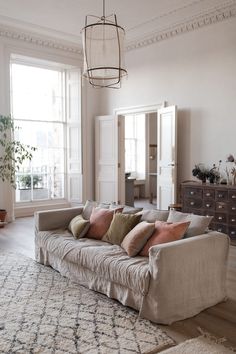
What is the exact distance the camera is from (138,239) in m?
3.36

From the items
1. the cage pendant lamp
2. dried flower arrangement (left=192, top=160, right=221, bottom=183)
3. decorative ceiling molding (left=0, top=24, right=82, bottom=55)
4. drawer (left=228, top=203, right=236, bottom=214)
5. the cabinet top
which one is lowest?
drawer (left=228, top=203, right=236, bottom=214)

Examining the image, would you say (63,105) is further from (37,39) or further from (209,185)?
(209,185)

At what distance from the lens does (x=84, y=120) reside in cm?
836

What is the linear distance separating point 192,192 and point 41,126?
4172mm

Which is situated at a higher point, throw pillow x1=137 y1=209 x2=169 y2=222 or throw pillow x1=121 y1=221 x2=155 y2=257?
throw pillow x1=137 y1=209 x2=169 y2=222

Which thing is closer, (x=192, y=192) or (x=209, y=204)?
(x=209, y=204)

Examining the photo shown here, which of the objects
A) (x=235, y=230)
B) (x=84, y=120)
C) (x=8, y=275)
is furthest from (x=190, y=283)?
(x=84, y=120)

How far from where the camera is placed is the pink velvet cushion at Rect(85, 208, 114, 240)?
400 centimetres

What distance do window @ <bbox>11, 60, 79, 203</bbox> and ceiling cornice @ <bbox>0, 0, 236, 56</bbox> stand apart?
0.63 meters

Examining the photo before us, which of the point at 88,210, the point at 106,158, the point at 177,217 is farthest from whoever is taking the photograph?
the point at 106,158

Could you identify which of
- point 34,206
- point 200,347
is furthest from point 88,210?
point 34,206

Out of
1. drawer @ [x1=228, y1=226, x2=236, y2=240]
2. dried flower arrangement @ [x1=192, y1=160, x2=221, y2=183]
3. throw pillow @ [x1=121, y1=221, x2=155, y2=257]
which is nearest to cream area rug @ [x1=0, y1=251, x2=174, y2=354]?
throw pillow @ [x1=121, y1=221, x2=155, y2=257]

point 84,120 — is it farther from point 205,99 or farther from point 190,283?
point 190,283

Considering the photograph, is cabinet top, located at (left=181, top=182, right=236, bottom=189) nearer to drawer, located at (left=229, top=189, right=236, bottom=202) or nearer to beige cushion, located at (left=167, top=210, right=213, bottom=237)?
drawer, located at (left=229, top=189, right=236, bottom=202)
